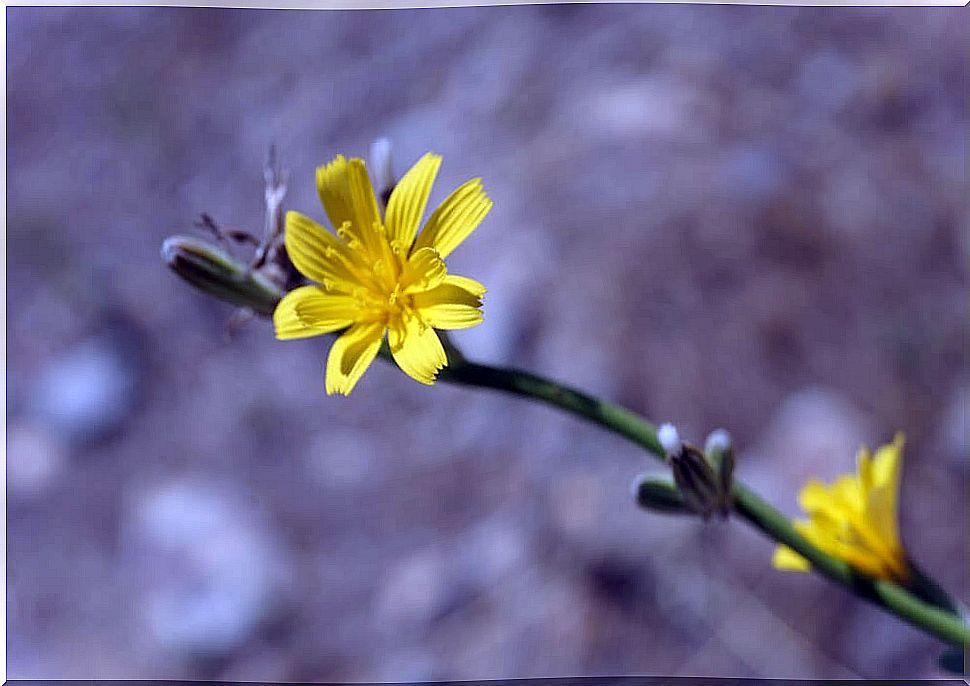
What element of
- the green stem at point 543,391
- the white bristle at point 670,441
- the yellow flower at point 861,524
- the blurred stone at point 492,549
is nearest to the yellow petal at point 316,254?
the green stem at point 543,391

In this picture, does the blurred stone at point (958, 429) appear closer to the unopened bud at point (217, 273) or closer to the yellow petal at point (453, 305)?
the yellow petal at point (453, 305)

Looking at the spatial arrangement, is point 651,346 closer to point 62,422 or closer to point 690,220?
point 690,220

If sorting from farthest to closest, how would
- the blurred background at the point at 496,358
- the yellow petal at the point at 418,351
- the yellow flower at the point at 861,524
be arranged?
1. the blurred background at the point at 496,358
2. the yellow flower at the point at 861,524
3. the yellow petal at the point at 418,351

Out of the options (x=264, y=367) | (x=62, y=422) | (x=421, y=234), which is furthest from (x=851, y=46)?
(x=62, y=422)

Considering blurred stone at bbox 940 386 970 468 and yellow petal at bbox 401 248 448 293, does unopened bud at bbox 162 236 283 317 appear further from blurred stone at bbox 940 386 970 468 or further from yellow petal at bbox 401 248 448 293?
blurred stone at bbox 940 386 970 468

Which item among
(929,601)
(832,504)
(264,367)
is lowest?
(929,601)

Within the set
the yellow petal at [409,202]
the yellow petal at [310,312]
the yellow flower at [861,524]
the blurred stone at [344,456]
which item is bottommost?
the yellow flower at [861,524]
